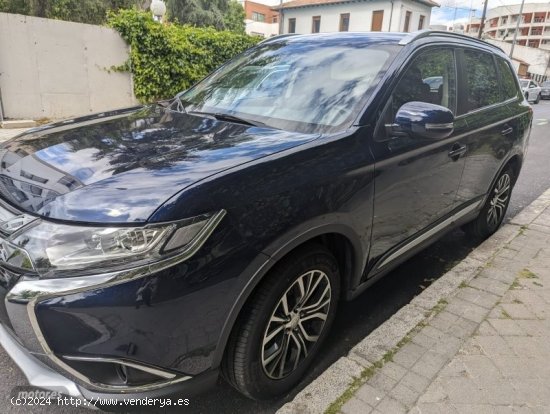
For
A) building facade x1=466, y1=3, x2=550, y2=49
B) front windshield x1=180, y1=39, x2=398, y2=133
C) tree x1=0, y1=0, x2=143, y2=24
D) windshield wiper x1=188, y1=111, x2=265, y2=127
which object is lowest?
windshield wiper x1=188, y1=111, x2=265, y2=127

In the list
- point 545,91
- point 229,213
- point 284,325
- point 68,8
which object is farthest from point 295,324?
point 545,91

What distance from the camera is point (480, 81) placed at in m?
3.50

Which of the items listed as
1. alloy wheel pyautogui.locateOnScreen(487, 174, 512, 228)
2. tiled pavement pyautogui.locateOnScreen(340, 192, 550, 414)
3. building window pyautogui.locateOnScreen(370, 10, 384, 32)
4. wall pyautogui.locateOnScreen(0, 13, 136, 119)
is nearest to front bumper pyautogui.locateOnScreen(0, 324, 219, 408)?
tiled pavement pyautogui.locateOnScreen(340, 192, 550, 414)

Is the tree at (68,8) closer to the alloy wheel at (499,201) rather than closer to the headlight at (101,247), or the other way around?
the alloy wheel at (499,201)

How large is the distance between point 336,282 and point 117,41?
10739 mm

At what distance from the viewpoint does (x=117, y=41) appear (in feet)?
36.0

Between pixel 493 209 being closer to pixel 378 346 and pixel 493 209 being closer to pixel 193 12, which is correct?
pixel 378 346

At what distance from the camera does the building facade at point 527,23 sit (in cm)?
9016

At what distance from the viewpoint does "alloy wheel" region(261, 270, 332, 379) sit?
2004 millimetres

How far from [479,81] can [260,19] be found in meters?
57.9

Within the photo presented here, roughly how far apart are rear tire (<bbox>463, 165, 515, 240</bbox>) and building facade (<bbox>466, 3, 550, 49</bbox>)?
98966 mm

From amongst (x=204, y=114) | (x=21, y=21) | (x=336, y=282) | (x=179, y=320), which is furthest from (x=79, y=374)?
(x=21, y=21)

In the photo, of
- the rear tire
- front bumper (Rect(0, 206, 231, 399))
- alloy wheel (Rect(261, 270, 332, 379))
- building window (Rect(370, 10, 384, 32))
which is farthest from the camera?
building window (Rect(370, 10, 384, 32))

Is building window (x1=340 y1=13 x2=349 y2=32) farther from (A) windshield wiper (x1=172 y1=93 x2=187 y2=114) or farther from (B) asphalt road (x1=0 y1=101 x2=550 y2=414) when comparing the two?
(A) windshield wiper (x1=172 y1=93 x2=187 y2=114)
